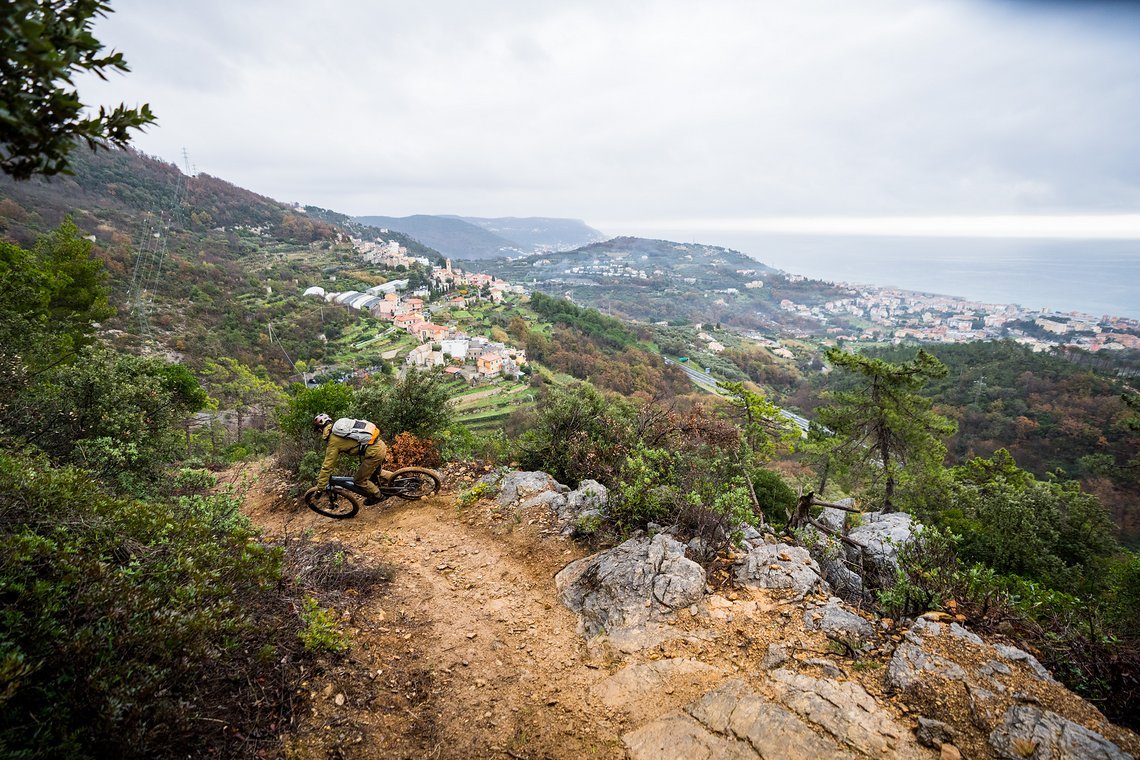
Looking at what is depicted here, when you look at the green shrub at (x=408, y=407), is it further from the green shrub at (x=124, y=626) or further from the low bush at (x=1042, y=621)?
the low bush at (x=1042, y=621)

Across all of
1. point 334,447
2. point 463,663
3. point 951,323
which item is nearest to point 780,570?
point 463,663

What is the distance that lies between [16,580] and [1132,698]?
656cm

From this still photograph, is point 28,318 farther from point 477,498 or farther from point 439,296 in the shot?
point 439,296

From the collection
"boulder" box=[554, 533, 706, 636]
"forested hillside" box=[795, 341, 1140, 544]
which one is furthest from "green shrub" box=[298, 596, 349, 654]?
"forested hillside" box=[795, 341, 1140, 544]

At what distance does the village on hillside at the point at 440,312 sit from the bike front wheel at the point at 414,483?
1821 centimetres

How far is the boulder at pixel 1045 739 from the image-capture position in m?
2.47

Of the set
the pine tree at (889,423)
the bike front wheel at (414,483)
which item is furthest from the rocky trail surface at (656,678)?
the pine tree at (889,423)

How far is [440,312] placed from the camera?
66.6 meters

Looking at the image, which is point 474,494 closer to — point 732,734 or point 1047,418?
point 732,734

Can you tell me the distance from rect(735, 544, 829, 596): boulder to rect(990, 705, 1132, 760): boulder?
5.44 ft

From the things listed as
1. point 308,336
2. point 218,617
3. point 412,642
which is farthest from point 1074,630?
point 308,336

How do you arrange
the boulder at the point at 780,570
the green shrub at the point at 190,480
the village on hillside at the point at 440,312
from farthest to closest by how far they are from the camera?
the village on hillside at the point at 440,312, the green shrub at the point at 190,480, the boulder at the point at 780,570

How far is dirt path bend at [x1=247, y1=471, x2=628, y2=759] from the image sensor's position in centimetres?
293

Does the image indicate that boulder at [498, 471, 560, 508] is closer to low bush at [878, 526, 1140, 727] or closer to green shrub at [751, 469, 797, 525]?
low bush at [878, 526, 1140, 727]
